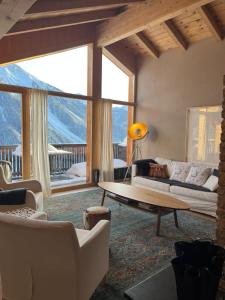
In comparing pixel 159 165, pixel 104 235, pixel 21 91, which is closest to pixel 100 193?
pixel 159 165

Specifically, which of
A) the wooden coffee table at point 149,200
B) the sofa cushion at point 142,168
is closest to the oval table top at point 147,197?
the wooden coffee table at point 149,200

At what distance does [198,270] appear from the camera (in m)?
1.32

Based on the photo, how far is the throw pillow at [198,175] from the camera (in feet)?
14.8

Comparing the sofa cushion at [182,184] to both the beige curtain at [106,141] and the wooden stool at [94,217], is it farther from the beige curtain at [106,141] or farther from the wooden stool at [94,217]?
the wooden stool at [94,217]

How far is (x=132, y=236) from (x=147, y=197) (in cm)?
61

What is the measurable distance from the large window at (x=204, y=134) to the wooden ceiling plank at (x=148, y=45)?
1743 millimetres

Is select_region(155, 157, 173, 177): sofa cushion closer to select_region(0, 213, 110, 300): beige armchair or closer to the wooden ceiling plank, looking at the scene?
the wooden ceiling plank

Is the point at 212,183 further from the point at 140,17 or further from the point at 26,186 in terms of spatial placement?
the point at 140,17

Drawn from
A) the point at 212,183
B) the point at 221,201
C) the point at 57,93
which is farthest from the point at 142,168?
the point at 221,201

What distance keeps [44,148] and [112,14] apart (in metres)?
3.11

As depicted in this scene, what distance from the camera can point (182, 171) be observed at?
4930 millimetres

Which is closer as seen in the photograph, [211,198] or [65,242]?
[65,242]

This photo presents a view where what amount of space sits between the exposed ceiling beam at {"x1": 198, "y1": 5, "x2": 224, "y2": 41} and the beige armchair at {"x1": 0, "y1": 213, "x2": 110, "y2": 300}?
4.59m

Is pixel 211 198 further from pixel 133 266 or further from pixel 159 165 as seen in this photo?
pixel 133 266
